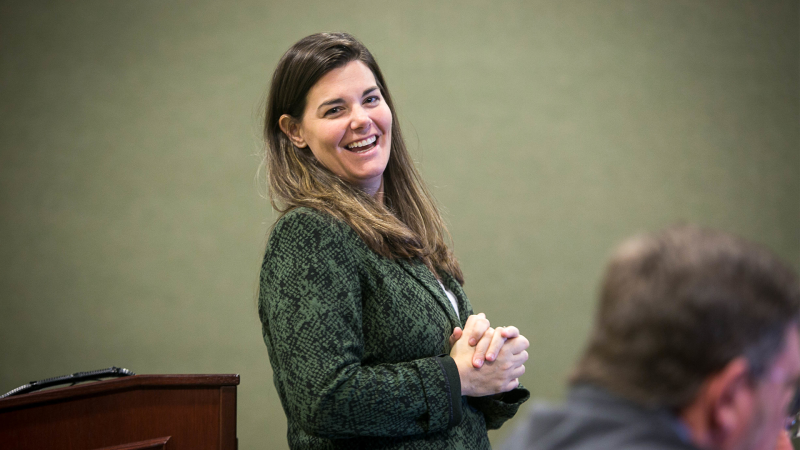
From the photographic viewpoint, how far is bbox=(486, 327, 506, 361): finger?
121cm

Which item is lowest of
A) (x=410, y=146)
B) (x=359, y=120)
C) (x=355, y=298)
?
(x=355, y=298)

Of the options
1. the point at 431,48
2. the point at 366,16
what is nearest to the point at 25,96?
the point at 366,16

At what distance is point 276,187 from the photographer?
1408mm

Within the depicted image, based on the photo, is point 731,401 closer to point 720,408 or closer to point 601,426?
point 720,408

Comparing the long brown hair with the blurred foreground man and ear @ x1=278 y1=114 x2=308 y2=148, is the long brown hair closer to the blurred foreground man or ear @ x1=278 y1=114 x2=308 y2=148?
ear @ x1=278 y1=114 x2=308 y2=148

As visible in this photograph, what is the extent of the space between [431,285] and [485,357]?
7.5 inches

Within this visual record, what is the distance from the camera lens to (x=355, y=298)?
117 centimetres

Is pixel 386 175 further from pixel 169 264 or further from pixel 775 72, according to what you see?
pixel 775 72

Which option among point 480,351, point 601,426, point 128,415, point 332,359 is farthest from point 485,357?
point 128,415

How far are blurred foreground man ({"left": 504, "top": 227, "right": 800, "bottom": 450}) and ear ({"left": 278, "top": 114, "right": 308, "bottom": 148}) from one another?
0.96 meters

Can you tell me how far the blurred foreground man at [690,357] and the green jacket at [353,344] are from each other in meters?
0.49

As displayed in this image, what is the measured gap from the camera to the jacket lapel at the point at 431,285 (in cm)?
131

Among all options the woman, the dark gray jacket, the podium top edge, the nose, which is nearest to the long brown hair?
the woman

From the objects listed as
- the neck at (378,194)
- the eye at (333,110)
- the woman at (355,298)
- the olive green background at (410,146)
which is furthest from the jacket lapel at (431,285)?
the olive green background at (410,146)
